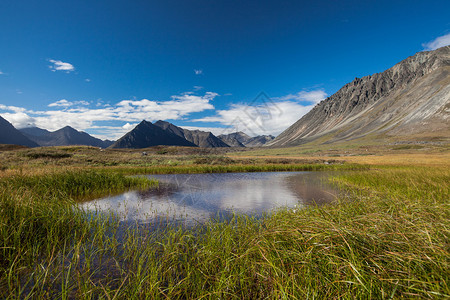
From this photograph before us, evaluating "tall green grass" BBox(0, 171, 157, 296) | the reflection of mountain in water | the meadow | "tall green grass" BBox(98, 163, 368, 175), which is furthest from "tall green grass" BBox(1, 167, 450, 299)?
"tall green grass" BBox(98, 163, 368, 175)

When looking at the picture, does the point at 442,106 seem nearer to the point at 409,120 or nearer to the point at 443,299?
the point at 409,120

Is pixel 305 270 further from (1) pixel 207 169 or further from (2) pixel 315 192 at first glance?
(1) pixel 207 169

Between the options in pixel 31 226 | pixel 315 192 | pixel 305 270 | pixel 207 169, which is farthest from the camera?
pixel 207 169

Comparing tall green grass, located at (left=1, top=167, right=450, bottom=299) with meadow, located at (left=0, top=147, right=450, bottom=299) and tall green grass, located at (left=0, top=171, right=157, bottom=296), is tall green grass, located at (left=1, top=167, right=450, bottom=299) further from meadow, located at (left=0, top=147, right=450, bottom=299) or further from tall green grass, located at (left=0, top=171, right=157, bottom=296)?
tall green grass, located at (left=0, top=171, right=157, bottom=296)

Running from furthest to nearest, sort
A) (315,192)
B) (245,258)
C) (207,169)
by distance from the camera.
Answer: (207,169)
(315,192)
(245,258)

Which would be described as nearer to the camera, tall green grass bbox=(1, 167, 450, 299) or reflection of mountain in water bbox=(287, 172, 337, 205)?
tall green grass bbox=(1, 167, 450, 299)

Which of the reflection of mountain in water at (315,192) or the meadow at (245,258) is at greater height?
the meadow at (245,258)

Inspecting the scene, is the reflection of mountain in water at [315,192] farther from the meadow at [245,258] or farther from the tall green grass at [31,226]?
the tall green grass at [31,226]

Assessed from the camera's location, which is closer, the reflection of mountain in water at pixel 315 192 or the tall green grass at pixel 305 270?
the tall green grass at pixel 305 270

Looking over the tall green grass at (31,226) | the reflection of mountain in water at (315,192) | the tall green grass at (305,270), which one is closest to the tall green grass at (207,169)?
the reflection of mountain in water at (315,192)

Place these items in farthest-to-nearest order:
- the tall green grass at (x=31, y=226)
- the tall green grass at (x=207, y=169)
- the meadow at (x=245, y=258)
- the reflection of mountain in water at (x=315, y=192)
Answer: the tall green grass at (x=207, y=169) < the reflection of mountain in water at (x=315, y=192) < the tall green grass at (x=31, y=226) < the meadow at (x=245, y=258)

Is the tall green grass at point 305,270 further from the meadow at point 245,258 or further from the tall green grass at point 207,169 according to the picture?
the tall green grass at point 207,169

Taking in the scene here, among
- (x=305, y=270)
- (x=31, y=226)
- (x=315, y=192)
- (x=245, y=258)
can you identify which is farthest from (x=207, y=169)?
(x=305, y=270)

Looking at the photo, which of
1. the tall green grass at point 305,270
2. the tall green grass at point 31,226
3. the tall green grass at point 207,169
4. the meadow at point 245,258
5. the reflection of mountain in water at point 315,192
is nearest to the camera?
the tall green grass at point 305,270
